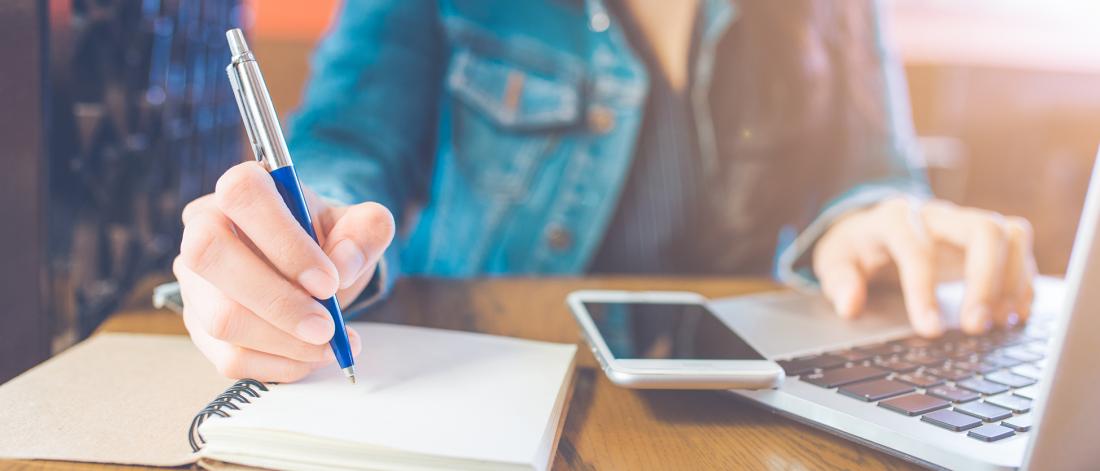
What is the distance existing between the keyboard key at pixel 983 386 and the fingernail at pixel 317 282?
32 cm

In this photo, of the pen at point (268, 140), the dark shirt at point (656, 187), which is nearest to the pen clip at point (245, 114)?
the pen at point (268, 140)

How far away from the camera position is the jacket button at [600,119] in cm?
80

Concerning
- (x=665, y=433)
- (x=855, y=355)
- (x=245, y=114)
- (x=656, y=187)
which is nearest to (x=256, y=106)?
(x=245, y=114)

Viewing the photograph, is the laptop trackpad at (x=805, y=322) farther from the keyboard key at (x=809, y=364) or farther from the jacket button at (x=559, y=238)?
the jacket button at (x=559, y=238)

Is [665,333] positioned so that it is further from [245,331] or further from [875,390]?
[245,331]

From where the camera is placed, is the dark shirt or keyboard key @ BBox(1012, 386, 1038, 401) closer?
keyboard key @ BBox(1012, 386, 1038, 401)

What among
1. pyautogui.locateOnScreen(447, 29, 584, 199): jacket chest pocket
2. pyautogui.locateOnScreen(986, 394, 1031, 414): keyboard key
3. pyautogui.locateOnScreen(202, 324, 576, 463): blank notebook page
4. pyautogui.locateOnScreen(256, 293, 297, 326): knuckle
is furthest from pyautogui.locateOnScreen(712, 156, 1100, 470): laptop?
pyautogui.locateOnScreen(447, 29, 584, 199): jacket chest pocket

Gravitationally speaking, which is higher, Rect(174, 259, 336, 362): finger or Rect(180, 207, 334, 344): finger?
Rect(180, 207, 334, 344): finger

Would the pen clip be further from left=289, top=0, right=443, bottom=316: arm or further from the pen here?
left=289, top=0, right=443, bottom=316: arm

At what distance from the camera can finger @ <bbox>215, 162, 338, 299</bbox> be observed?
11.9 inches

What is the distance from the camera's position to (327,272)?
1.02 feet

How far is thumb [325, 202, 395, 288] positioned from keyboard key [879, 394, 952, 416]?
0.82ft

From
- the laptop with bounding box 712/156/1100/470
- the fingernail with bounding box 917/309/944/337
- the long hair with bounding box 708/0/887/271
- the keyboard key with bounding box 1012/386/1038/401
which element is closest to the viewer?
the laptop with bounding box 712/156/1100/470

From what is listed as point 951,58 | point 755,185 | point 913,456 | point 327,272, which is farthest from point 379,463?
point 951,58
